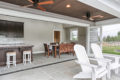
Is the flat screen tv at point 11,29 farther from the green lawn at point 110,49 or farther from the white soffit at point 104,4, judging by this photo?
the green lawn at point 110,49

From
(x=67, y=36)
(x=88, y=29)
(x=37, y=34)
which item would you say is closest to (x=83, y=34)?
(x=88, y=29)

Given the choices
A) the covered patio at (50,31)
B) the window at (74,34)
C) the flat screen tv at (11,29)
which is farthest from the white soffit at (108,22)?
the flat screen tv at (11,29)

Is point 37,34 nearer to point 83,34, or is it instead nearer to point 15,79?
point 83,34

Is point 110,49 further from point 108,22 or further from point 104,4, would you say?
point 104,4

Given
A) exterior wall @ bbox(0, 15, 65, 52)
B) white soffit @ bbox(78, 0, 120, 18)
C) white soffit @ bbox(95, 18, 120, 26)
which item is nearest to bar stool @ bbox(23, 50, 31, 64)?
exterior wall @ bbox(0, 15, 65, 52)

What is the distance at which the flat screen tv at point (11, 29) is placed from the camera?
5.19 meters

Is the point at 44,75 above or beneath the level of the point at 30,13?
beneath

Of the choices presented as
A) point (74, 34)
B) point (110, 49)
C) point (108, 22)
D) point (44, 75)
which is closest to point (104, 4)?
point (44, 75)

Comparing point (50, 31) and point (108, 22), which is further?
point (50, 31)

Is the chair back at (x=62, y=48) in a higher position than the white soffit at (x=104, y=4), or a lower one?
lower

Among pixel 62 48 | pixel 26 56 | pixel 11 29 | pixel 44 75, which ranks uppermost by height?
pixel 11 29

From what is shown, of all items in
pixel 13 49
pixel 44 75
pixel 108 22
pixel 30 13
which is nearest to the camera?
pixel 44 75

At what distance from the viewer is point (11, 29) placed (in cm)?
550

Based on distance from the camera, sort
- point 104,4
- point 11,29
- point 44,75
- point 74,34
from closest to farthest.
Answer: point 104,4 < point 44,75 < point 11,29 < point 74,34
